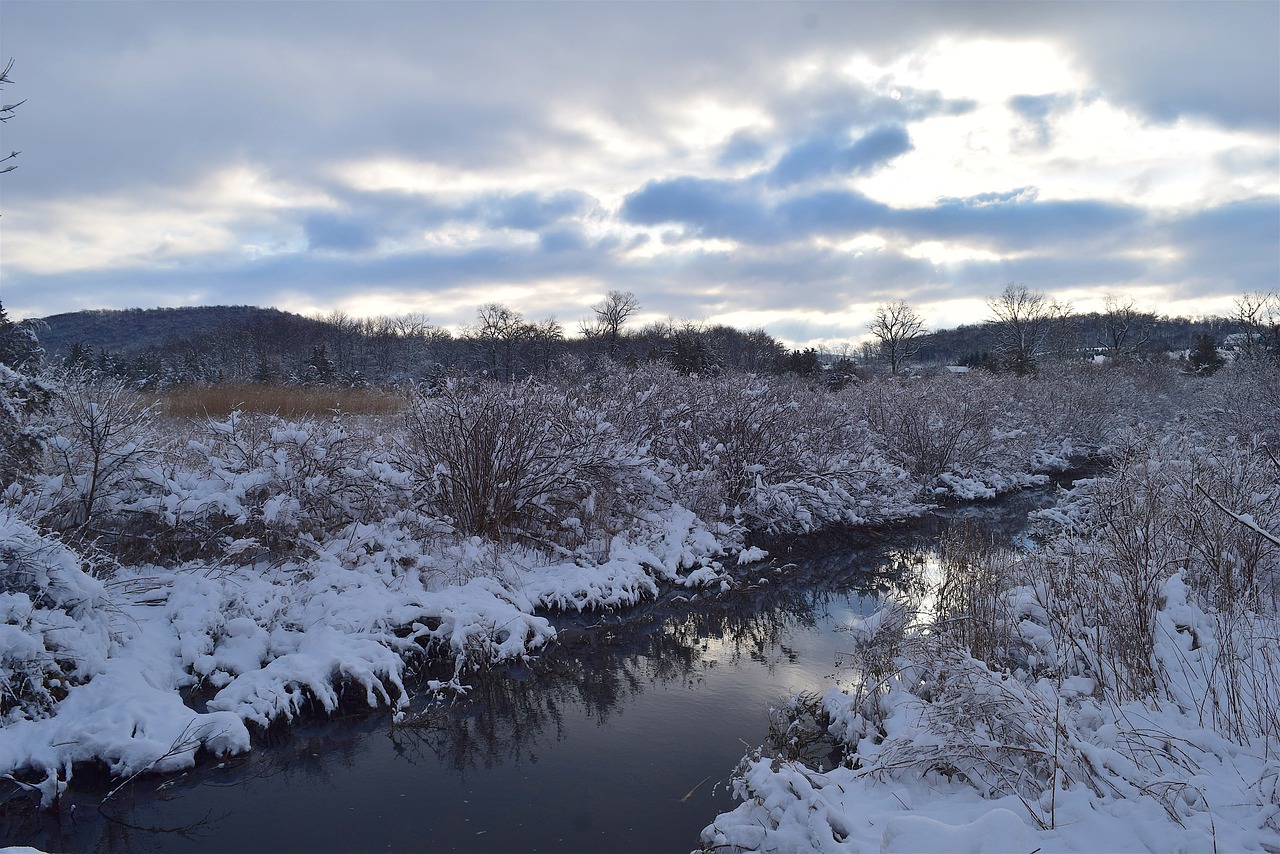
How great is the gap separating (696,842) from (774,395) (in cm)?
1246

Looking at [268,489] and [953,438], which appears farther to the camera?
[953,438]

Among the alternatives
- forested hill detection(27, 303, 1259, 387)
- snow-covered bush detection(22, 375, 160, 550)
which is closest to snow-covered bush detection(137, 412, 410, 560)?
snow-covered bush detection(22, 375, 160, 550)

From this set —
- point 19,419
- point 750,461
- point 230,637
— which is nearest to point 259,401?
point 19,419

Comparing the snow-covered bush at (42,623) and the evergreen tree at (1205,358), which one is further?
the evergreen tree at (1205,358)

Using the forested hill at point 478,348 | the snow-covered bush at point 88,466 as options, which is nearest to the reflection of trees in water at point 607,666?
the snow-covered bush at point 88,466

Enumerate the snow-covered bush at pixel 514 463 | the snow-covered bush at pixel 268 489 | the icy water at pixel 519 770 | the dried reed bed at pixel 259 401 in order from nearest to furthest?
the icy water at pixel 519 770, the snow-covered bush at pixel 268 489, the snow-covered bush at pixel 514 463, the dried reed bed at pixel 259 401

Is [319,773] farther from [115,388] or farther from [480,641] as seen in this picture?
[115,388]

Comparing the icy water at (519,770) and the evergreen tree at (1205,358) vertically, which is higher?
the evergreen tree at (1205,358)

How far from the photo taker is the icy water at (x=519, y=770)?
199 inches

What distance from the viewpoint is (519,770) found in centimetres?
599

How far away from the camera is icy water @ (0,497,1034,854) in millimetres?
5043

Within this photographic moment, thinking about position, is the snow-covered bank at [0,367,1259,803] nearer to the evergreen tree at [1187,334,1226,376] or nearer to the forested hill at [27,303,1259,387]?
the forested hill at [27,303,1259,387]

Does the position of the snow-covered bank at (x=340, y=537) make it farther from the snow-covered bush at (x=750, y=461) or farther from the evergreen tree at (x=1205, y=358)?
the evergreen tree at (x=1205, y=358)

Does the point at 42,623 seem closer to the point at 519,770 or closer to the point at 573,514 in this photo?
the point at 519,770
